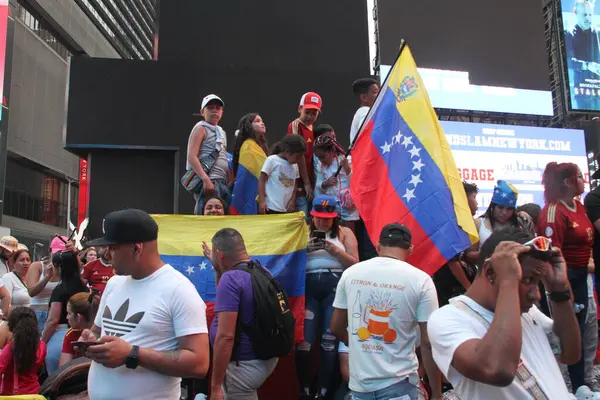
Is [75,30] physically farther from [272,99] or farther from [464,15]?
[272,99]

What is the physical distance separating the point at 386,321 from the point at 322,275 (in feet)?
5.86

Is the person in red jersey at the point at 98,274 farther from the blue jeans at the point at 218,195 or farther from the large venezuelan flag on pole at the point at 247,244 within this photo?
the large venezuelan flag on pole at the point at 247,244

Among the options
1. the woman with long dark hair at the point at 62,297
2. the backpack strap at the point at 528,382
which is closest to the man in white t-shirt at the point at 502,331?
the backpack strap at the point at 528,382

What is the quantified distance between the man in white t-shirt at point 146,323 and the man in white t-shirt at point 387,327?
1125mm

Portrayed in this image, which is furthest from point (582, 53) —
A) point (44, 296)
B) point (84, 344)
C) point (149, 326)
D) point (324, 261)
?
point (84, 344)

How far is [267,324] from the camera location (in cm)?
413

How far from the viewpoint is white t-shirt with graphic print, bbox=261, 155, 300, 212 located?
628cm

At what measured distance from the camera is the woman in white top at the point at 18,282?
7430mm

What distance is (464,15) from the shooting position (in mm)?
20344

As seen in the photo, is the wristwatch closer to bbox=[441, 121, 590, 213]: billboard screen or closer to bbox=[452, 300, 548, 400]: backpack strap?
bbox=[452, 300, 548, 400]: backpack strap

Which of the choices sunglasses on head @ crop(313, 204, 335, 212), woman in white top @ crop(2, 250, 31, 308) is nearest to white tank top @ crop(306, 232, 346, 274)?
sunglasses on head @ crop(313, 204, 335, 212)

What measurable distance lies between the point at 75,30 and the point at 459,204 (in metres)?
50.7

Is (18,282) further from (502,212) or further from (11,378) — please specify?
(502,212)

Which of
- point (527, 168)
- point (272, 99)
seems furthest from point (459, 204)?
point (527, 168)
